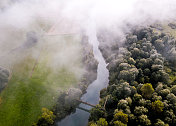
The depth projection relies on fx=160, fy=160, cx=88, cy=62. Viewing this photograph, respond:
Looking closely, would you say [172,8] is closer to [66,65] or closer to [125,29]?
[125,29]

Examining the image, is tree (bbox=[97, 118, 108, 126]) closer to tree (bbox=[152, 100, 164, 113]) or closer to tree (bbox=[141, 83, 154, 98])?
tree (bbox=[152, 100, 164, 113])

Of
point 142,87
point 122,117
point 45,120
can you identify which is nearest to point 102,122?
point 122,117

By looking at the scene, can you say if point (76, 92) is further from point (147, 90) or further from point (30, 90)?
point (147, 90)

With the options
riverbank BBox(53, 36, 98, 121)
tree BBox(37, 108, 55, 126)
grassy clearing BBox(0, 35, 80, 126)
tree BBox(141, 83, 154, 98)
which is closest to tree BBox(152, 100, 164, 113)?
tree BBox(141, 83, 154, 98)

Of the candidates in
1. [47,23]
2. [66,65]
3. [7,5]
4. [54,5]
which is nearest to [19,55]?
[66,65]

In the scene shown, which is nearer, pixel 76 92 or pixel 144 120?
pixel 144 120

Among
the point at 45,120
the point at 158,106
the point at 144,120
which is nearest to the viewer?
the point at 144,120
